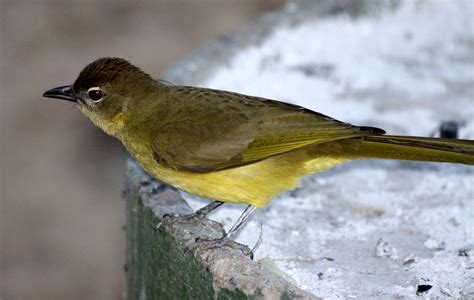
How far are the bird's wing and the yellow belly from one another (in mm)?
40

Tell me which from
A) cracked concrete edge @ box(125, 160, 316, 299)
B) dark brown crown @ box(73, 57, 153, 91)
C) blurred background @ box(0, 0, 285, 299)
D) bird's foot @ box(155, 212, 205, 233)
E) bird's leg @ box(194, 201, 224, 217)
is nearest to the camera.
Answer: cracked concrete edge @ box(125, 160, 316, 299)

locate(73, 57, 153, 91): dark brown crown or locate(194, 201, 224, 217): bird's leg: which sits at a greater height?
locate(73, 57, 153, 91): dark brown crown

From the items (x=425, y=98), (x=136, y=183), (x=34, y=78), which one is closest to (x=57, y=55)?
(x=34, y=78)

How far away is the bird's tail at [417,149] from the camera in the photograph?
5047mm

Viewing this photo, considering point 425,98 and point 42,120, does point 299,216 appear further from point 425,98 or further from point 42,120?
point 42,120

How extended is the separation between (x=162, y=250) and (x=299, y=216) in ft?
3.33

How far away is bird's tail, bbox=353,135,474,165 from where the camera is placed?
505 cm

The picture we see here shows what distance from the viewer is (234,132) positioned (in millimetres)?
5316

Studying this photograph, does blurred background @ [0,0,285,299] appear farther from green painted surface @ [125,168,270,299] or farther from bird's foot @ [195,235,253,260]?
bird's foot @ [195,235,253,260]

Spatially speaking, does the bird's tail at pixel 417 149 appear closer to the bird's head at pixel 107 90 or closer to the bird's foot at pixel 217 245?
the bird's foot at pixel 217 245

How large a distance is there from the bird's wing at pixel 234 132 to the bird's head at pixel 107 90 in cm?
30

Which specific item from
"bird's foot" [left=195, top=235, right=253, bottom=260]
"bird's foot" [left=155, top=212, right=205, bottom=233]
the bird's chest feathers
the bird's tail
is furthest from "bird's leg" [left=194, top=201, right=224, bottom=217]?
the bird's tail

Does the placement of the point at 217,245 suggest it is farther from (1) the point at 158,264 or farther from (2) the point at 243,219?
(2) the point at 243,219

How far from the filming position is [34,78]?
10625 mm
